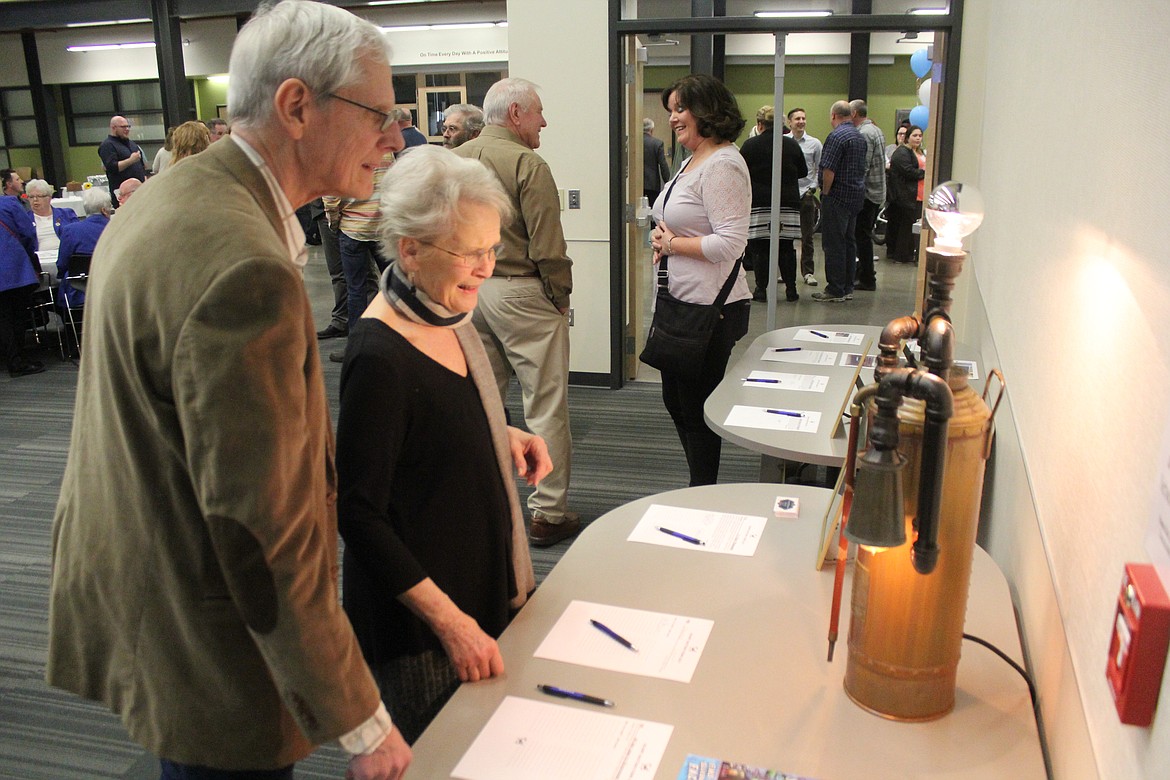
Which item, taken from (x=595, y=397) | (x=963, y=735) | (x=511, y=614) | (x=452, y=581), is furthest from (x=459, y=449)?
(x=595, y=397)

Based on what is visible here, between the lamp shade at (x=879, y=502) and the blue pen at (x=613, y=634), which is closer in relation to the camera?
the lamp shade at (x=879, y=502)

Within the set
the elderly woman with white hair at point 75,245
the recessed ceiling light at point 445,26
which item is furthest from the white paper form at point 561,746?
the recessed ceiling light at point 445,26

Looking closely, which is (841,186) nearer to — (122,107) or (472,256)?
(472,256)

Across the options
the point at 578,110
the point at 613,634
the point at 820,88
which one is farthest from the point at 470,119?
the point at 820,88

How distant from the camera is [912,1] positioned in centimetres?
1235

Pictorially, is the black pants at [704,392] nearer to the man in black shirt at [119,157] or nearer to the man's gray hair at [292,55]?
the man's gray hair at [292,55]

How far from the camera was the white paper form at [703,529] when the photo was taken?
1744 millimetres

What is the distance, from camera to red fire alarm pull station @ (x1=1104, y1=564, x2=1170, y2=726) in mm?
707

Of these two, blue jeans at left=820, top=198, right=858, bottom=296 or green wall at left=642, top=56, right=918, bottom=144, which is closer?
blue jeans at left=820, top=198, right=858, bottom=296

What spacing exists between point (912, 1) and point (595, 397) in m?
9.62

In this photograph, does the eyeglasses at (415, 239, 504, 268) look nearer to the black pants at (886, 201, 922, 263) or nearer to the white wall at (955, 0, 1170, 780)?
the white wall at (955, 0, 1170, 780)

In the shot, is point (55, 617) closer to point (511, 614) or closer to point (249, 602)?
point (249, 602)

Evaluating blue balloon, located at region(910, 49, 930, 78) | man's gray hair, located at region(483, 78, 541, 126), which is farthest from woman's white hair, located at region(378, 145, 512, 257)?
blue balloon, located at region(910, 49, 930, 78)

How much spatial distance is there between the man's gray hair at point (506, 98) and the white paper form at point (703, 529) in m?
1.94
